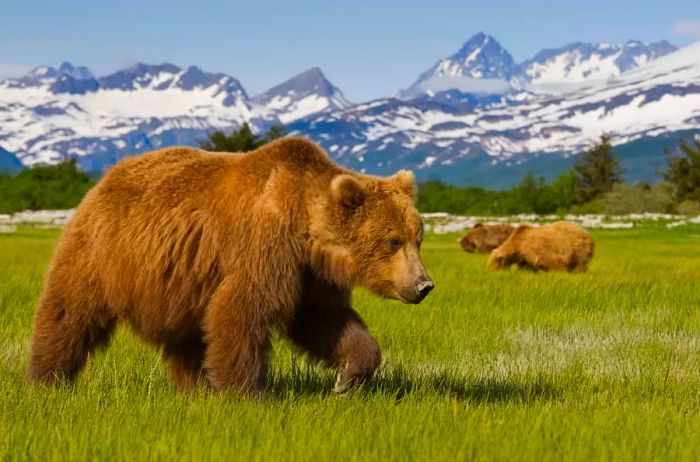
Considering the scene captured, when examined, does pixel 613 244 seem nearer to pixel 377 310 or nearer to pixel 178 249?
pixel 377 310

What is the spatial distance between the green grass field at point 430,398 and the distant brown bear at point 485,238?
13572 millimetres

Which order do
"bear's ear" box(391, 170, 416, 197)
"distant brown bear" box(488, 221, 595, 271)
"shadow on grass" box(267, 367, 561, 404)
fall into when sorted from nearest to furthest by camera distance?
"bear's ear" box(391, 170, 416, 197), "shadow on grass" box(267, 367, 561, 404), "distant brown bear" box(488, 221, 595, 271)

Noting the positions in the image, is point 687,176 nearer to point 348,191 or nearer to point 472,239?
point 472,239

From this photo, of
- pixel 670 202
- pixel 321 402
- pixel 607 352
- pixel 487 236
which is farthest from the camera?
pixel 670 202

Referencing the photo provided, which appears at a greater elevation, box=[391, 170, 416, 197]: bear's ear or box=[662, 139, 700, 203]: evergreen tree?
box=[391, 170, 416, 197]: bear's ear

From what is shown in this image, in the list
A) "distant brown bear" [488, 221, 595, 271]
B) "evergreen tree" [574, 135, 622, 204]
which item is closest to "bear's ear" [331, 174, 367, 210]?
"distant brown bear" [488, 221, 595, 271]

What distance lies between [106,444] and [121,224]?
1.68 metres

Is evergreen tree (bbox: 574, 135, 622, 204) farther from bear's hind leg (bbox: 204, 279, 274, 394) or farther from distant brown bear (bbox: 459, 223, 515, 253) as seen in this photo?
bear's hind leg (bbox: 204, 279, 274, 394)

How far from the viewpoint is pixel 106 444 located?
12.4ft

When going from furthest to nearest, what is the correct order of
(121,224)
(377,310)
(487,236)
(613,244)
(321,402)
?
(613,244)
(487,236)
(377,310)
(121,224)
(321,402)

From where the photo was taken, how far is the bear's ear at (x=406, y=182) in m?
5.14

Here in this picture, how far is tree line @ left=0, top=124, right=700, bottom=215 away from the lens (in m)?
61.8

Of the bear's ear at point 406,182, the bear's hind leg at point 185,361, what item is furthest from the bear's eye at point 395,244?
the bear's hind leg at point 185,361

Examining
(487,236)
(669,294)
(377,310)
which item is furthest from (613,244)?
(377,310)
